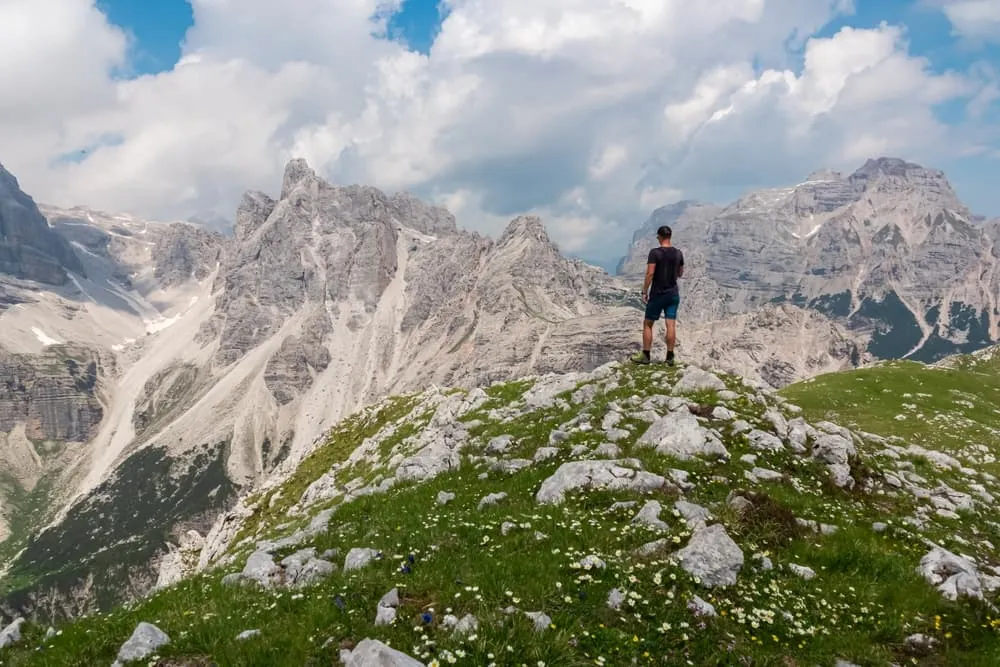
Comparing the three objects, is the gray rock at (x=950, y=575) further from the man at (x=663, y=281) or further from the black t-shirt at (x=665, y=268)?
the black t-shirt at (x=665, y=268)

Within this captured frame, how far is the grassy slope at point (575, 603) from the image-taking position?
9.27 metres

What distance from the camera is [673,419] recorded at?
67.8 feet

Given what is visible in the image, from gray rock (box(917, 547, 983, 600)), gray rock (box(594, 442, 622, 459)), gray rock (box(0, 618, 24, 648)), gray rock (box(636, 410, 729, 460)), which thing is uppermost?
gray rock (box(636, 410, 729, 460))

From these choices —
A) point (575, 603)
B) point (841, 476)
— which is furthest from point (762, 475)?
point (575, 603)

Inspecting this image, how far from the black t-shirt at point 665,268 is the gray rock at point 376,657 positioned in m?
20.1

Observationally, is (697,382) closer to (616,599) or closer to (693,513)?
(693,513)

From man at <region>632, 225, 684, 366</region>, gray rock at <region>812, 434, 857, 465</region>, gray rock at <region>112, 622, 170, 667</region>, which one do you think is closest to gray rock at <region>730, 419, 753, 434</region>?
gray rock at <region>812, 434, 857, 465</region>

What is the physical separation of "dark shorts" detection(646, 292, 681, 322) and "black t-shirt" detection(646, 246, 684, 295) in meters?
0.21

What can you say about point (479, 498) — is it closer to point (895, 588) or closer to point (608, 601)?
point (608, 601)

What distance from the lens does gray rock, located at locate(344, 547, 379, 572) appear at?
1272cm

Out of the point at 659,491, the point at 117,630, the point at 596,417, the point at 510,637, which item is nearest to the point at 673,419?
the point at 596,417

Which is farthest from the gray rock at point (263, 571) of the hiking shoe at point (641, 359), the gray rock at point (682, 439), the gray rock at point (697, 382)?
the hiking shoe at point (641, 359)

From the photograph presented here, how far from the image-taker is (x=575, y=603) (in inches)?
402

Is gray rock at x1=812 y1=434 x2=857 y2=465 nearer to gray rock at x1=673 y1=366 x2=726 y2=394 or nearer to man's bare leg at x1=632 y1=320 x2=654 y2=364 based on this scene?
gray rock at x1=673 y1=366 x2=726 y2=394
